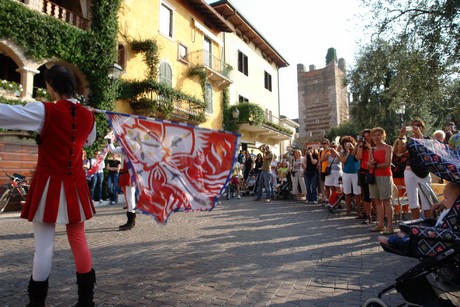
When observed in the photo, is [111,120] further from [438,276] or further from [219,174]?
[438,276]

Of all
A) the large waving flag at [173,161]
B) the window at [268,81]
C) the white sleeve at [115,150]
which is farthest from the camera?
the window at [268,81]

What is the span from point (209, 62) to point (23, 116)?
20379 mm

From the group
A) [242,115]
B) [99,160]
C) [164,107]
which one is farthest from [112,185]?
[242,115]

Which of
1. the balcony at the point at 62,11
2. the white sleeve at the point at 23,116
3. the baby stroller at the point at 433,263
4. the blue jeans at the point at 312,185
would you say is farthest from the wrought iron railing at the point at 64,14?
the baby stroller at the point at 433,263

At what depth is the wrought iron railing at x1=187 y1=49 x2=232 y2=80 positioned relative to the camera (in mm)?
21047

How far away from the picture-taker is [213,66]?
22.4 m

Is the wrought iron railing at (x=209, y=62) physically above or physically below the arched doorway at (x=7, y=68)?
above

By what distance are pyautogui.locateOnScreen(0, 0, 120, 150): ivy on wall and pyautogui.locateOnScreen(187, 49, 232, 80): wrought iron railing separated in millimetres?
6396

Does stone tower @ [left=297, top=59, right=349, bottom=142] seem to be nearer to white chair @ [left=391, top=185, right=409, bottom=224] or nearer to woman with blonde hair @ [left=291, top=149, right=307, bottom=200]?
woman with blonde hair @ [left=291, top=149, right=307, bottom=200]

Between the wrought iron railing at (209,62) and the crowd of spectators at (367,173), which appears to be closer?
the crowd of spectators at (367,173)

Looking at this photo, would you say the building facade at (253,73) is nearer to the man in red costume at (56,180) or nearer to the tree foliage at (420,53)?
the tree foliage at (420,53)

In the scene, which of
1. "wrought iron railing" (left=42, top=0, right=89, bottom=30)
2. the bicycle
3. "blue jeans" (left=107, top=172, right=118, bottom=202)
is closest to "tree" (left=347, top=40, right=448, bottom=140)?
"blue jeans" (left=107, top=172, right=118, bottom=202)

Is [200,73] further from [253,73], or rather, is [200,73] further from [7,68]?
[7,68]

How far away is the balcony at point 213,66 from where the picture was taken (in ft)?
69.1
